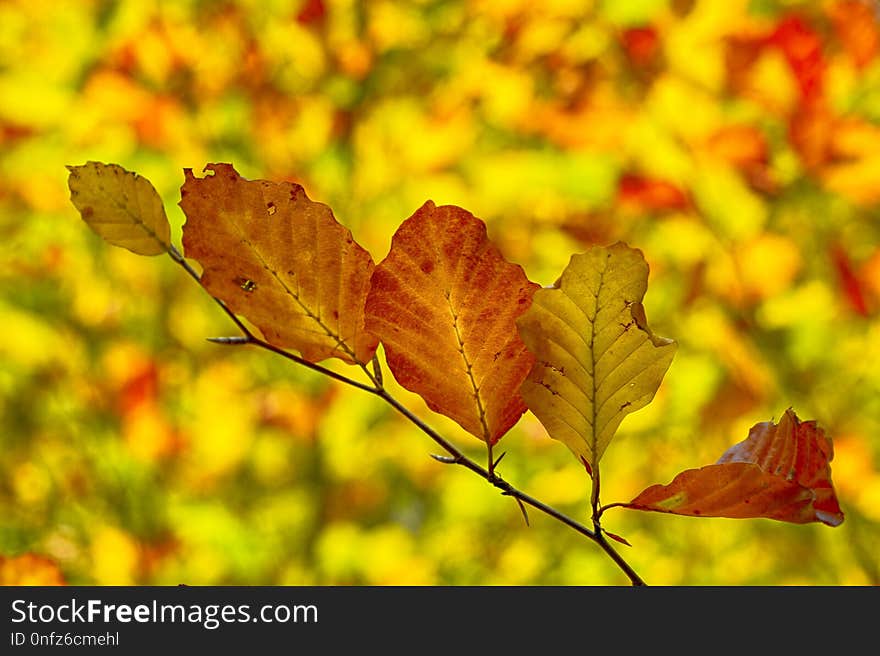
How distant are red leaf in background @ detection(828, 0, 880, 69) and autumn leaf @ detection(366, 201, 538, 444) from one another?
3.83ft

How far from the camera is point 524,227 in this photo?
115cm

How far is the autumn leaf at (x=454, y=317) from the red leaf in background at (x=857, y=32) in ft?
3.83

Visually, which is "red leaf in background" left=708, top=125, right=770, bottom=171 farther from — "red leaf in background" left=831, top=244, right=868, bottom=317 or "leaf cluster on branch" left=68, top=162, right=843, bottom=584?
"leaf cluster on branch" left=68, top=162, right=843, bottom=584

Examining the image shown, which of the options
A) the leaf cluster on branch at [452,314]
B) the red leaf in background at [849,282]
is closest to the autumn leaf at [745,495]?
the leaf cluster on branch at [452,314]

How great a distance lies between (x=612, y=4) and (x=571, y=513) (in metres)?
0.67

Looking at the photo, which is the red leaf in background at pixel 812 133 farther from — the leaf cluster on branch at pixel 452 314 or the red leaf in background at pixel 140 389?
the leaf cluster on branch at pixel 452 314

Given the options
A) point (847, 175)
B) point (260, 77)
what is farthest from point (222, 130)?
point (847, 175)

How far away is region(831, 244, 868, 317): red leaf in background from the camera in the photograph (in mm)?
1099

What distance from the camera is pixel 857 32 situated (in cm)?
113

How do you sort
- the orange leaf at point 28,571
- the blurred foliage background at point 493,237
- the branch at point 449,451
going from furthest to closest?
the blurred foliage background at point 493,237 < the orange leaf at point 28,571 < the branch at point 449,451

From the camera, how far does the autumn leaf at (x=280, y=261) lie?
131 mm

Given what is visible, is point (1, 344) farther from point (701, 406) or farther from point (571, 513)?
point (701, 406)

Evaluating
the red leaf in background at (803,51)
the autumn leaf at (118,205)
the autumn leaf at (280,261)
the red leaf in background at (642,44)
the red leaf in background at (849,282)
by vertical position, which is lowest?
the autumn leaf at (280,261)

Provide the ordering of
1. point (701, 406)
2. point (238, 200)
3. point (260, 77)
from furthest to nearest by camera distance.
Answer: point (260, 77), point (701, 406), point (238, 200)
